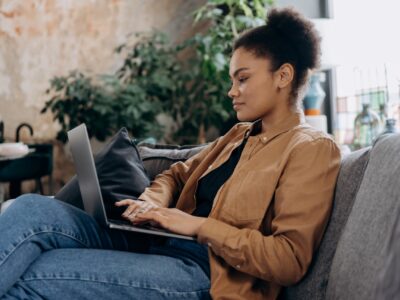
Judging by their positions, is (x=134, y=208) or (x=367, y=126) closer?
(x=134, y=208)

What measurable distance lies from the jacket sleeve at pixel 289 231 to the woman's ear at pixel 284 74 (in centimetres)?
26

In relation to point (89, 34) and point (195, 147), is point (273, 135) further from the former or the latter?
point (89, 34)

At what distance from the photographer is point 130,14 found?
4.81 meters

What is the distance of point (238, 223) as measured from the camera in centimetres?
118

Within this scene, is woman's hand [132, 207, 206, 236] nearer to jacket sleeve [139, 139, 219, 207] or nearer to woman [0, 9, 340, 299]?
woman [0, 9, 340, 299]

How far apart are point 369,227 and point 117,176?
88cm

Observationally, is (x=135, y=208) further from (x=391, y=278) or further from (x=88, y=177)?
Result: (x=391, y=278)

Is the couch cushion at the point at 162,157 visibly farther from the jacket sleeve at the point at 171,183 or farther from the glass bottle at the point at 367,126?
the glass bottle at the point at 367,126

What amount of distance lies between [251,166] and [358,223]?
1.11 ft

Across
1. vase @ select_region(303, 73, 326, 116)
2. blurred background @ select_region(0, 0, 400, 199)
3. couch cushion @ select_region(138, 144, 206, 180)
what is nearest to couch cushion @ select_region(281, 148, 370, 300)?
couch cushion @ select_region(138, 144, 206, 180)

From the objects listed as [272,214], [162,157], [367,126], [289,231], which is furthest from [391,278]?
[367,126]

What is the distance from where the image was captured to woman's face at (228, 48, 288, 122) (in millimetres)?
1345

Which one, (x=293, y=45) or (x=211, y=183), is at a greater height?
(x=293, y=45)

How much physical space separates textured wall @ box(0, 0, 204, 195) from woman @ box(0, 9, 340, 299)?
353 cm
